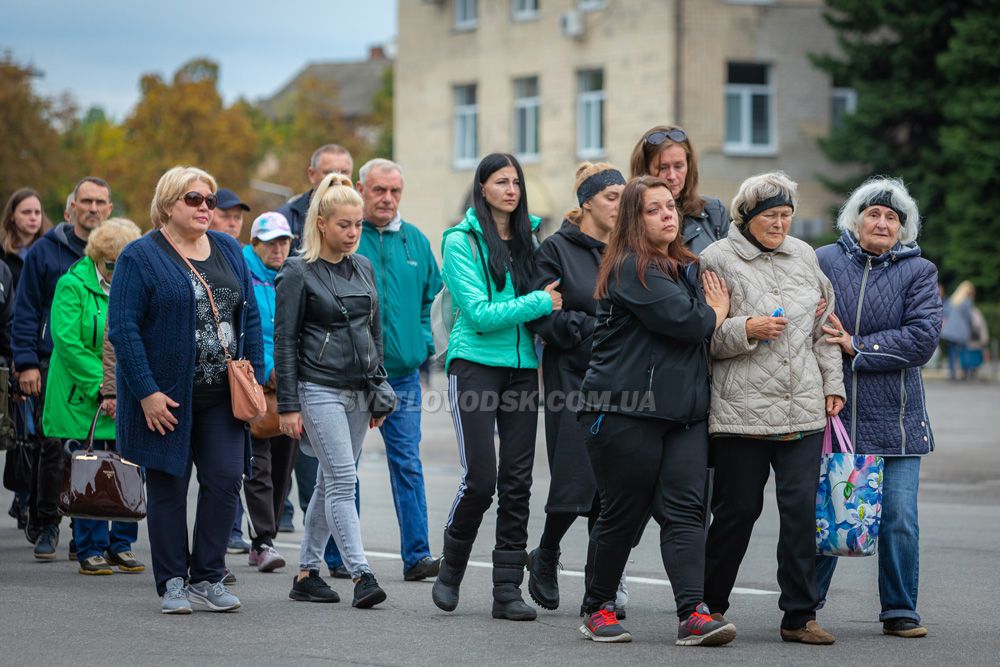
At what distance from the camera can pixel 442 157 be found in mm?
47125

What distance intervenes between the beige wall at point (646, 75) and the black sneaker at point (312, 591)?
104ft

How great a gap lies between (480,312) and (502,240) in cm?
47

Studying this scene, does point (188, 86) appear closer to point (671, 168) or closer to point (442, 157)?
point (442, 157)

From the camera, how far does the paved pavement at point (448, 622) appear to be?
6.86m

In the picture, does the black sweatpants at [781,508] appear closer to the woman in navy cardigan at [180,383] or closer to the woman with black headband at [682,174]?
the woman with black headband at [682,174]

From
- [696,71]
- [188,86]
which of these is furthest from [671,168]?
[188,86]

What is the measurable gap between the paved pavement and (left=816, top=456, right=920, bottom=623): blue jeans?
0.58ft

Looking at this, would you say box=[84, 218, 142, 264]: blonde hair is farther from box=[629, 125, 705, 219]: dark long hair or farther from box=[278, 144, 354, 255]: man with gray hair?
box=[629, 125, 705, 219]: dark long hair

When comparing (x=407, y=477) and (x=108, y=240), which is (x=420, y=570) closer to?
(x=407, y=477)

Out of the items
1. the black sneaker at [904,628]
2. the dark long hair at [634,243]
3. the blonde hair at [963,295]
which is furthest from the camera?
the blonde hair at [963,295]

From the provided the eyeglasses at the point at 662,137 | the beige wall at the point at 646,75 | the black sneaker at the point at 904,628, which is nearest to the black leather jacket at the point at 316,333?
the eyeglasses at the point at 662,137

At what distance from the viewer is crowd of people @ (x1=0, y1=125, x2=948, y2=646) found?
23.2 ft

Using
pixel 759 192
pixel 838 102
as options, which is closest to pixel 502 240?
pixel 759 192

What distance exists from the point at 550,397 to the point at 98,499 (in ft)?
7.93
